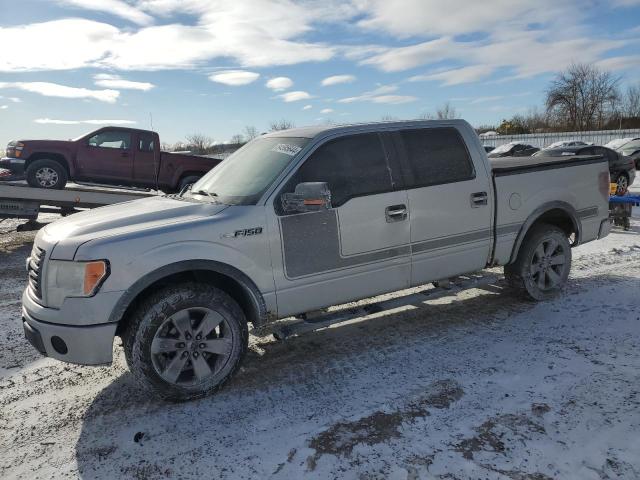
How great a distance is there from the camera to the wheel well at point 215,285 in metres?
3.55

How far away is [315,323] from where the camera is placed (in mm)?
4027

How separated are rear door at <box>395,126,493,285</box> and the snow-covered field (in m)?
0.67

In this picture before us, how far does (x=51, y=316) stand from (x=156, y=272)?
738mm

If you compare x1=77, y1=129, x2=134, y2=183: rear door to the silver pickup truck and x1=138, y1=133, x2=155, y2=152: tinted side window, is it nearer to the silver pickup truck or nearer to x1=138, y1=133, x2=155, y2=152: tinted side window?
x1=138, y1=133, x2=155, y2=152: tinted side window

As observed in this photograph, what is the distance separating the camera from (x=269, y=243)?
147 inches

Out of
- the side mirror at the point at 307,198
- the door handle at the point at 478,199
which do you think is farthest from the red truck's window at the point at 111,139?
the door handle at the point at 478,199

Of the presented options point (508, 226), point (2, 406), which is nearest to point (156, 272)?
point (2, 406)

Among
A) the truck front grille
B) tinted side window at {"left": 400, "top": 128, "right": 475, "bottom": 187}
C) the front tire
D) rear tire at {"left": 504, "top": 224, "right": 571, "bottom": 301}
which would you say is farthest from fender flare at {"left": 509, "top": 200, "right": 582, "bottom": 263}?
the truck front grille

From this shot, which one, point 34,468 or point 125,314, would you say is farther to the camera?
point 125,314

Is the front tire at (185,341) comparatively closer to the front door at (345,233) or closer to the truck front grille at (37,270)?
the front door at (345,233)

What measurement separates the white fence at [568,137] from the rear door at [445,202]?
37.9 meters

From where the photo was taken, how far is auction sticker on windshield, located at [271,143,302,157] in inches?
160

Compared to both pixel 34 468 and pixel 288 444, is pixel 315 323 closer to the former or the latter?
pixel 288 444

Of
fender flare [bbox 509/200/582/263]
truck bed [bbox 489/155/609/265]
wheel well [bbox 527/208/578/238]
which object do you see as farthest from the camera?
wheel well [bbox 527/208/578/238]
